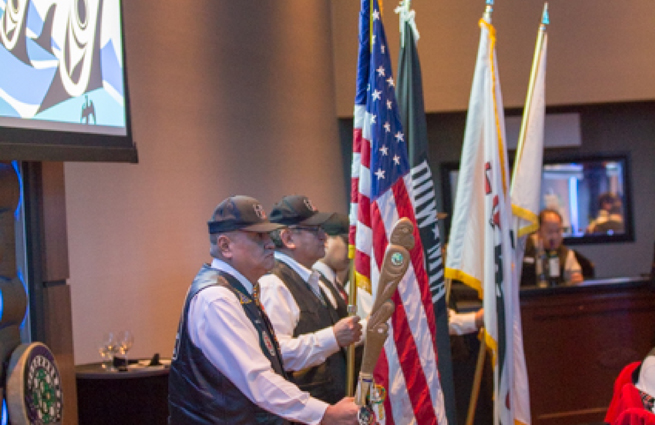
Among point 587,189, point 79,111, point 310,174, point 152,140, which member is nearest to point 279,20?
point 310,174

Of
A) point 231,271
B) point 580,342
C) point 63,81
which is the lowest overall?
point 580,342

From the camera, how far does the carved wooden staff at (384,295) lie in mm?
2072

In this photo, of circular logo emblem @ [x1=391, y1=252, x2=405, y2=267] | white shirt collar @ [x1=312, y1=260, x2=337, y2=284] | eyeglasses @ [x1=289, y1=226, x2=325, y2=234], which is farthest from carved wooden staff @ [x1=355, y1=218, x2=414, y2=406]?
white shirt collar @ [x1=312, y1=260, x2=337, y2=284]

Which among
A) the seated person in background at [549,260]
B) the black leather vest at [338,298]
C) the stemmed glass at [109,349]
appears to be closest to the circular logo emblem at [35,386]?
the stemmed glass at [109,349]

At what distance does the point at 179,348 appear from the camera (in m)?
2.47

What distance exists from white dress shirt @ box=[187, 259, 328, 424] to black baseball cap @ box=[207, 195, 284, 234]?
0.26m

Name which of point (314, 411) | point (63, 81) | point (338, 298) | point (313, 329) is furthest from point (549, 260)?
point (63, 81)

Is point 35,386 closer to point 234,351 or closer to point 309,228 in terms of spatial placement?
point 234,351

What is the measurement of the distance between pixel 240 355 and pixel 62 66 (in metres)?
1.24

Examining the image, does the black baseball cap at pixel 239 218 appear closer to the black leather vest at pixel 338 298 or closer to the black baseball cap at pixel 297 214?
the black baseball cap at pixel 297 214

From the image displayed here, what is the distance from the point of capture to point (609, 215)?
8539 millimetres

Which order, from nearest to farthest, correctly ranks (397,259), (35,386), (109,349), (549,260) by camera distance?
1. (397,259)
2. (35,386)
3. (109,349)
4. (549,260)

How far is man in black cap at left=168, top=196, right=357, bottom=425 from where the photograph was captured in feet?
7.52

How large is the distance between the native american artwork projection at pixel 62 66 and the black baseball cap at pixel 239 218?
63 centimetres
